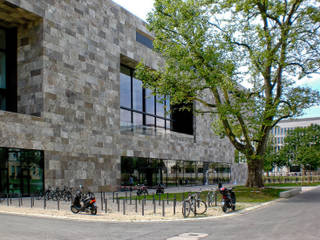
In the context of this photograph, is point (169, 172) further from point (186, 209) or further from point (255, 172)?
point (186, 209)

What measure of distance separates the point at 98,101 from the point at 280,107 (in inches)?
600

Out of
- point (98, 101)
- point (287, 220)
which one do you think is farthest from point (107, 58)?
point (287, 220)

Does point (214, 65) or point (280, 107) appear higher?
point (214, 65)

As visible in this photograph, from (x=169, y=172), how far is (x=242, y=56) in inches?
824

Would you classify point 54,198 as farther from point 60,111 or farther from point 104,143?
point 104,143

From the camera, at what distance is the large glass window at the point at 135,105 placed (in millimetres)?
39250

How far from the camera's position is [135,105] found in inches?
1638

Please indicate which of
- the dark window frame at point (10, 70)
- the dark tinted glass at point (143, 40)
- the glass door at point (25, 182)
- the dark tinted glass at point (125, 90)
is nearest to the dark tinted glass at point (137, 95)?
the dark tinted glass at point (125, 90)

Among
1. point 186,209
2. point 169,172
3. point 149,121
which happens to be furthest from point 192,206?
point 169,172

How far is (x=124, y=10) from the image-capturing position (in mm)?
37625

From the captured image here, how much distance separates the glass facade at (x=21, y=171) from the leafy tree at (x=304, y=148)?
7741cm

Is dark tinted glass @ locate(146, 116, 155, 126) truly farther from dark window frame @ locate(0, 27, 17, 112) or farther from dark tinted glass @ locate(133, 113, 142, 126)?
dark window frame @ locate(0, 27, 17, 112)

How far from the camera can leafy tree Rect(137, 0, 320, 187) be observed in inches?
1046

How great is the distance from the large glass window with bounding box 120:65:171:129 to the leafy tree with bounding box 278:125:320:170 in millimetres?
58616
